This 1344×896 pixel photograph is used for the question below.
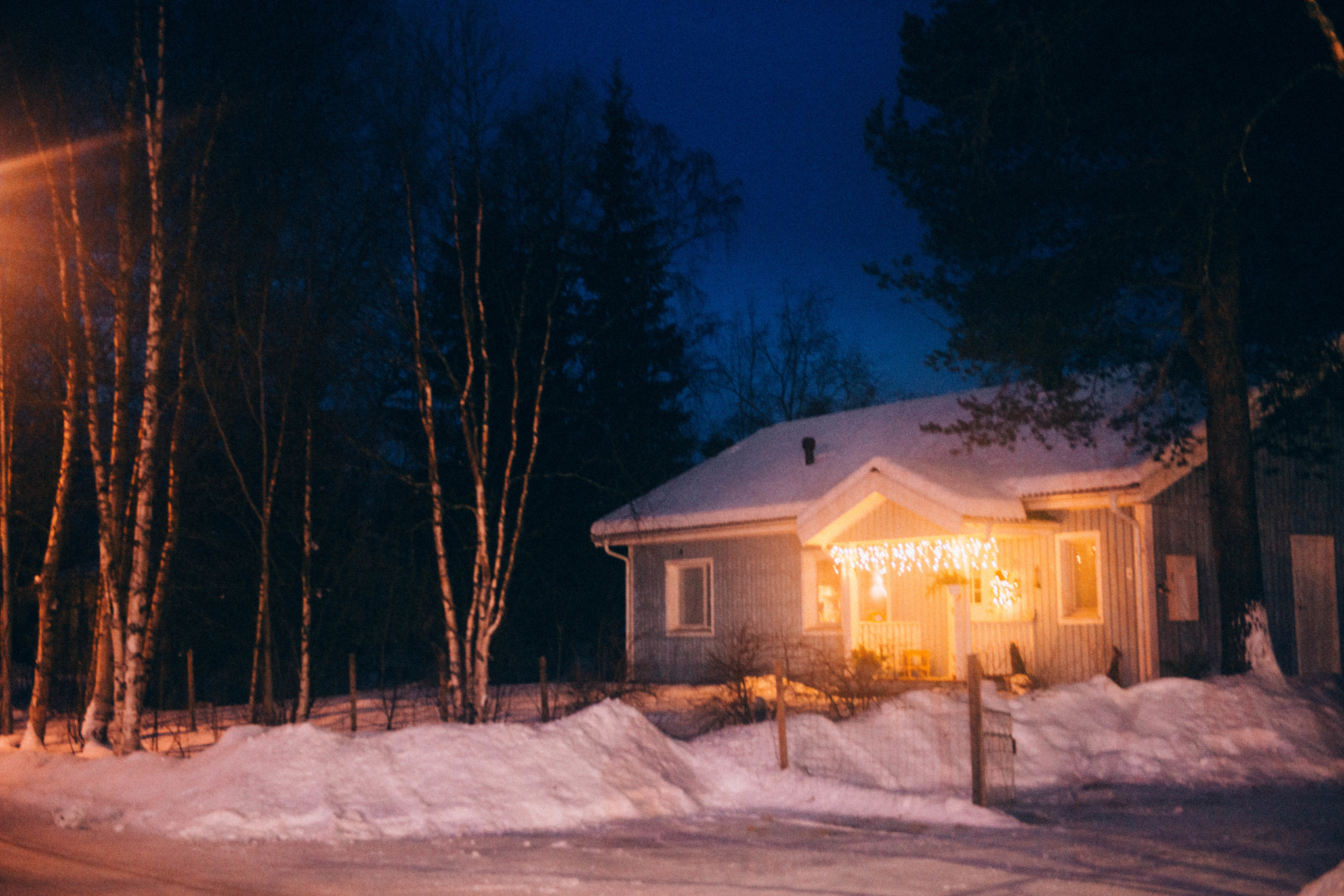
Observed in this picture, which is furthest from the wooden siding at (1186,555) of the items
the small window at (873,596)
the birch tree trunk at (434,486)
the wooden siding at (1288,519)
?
the birch tree trunk at (434,486)

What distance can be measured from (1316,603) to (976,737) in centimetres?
1237

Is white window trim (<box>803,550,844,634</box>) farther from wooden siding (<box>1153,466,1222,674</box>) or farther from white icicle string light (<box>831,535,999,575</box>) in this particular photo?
wooden siding (<box>1153,466,1222,674</box>)

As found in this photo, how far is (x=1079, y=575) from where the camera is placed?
675 inches

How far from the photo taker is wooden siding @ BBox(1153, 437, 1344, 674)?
1611 cm

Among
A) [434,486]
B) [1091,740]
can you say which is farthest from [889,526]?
[434,486]

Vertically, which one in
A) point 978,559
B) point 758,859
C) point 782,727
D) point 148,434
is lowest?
point 758,859

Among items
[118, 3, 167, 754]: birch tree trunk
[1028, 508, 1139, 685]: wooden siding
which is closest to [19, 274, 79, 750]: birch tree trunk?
[118, 3, 167, 754]: birch tree trunk

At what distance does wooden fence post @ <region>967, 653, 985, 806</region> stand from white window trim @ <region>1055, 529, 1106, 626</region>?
769cm

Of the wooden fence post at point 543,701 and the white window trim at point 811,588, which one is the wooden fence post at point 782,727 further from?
the white window trim at point 811,588

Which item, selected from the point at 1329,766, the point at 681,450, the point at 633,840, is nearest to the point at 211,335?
the point at 633,840

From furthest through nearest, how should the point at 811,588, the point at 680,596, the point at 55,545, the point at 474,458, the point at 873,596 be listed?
the point at 680,596 → the point at 873,596 → the point at 811,588 → the point at 55,545 → the point at 474,458

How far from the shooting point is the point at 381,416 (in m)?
20.2

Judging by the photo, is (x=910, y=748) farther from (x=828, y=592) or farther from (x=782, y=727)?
(x=828, y=592)

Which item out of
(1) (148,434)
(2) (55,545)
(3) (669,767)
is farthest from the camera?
(2) (55,545)
